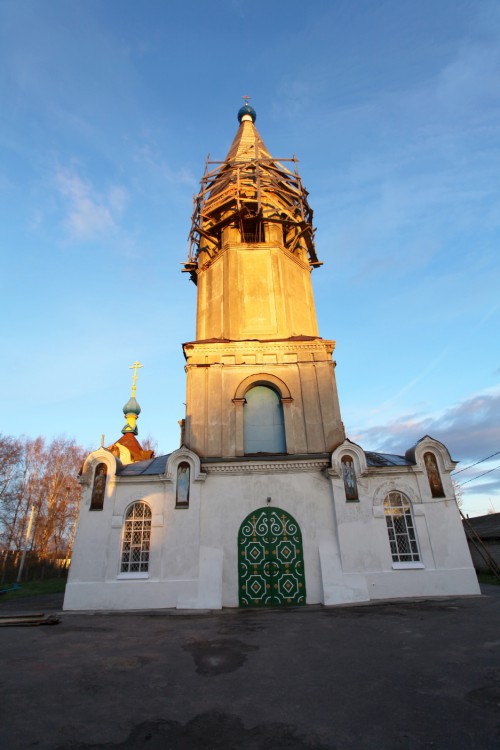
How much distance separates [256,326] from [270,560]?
857cm

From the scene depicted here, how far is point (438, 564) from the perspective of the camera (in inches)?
479

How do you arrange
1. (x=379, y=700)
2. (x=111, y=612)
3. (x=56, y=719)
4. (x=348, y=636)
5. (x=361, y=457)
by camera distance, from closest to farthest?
(x=56, y=719) < (x=379, y=700) < (x=348, y=636) < (x=111, y=612) < (x=361, y=457)

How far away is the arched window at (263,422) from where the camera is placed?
47.1 feet

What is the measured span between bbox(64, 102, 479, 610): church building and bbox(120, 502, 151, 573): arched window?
0.03m

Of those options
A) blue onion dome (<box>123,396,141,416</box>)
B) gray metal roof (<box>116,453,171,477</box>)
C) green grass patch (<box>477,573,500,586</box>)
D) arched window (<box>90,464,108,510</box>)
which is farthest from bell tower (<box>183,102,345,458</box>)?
blue onion dome (<box>123,396,141,416</box>)

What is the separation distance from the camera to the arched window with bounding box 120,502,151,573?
12.4 metres

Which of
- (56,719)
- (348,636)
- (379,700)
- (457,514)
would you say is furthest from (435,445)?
(56,719)

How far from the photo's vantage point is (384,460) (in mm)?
14469

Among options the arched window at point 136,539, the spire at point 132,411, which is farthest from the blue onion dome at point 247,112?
the arched window at point 136,539

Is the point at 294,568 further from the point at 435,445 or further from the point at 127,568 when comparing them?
the point at 435,445

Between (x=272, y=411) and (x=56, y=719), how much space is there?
1129 cm

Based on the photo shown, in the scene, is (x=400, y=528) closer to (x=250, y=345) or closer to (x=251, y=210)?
(x=250, y=345)

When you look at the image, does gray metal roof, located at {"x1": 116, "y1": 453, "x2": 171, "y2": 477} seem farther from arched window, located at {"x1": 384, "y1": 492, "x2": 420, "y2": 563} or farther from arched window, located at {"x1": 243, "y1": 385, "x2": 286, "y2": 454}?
arched window, located at {"x1": 384, "y1": 492, "x2": 420, "y2": 563}

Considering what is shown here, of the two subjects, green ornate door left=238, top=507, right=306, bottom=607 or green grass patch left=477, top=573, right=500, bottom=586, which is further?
green grass patch left=477, top=573, right=500, bottom=586
